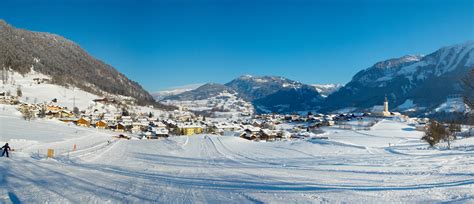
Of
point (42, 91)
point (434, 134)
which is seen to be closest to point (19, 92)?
point (42, 91)

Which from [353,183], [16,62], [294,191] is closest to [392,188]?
[353,183]

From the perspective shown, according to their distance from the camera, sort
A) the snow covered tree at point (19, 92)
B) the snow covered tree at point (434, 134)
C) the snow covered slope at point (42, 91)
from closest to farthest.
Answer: the snow covered tree at point (434, 134) → the snow covered tree at point (19, 92) → the snow covered slope at point (42, 91)

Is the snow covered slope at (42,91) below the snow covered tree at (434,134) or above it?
above

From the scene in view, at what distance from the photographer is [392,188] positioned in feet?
40.8

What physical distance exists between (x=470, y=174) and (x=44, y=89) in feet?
593

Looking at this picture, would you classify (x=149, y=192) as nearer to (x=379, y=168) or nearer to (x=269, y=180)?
(x=269, y=180)

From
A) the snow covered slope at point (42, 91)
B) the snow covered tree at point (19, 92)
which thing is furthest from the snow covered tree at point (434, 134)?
the snow covered tree at point (19, 92)

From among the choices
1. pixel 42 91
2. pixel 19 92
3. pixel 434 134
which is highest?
pixel 42 91

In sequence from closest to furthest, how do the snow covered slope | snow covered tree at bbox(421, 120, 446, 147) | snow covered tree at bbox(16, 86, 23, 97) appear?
1. snow covered tree at bbox(421, 120, 446, 147)
2. snow covered tree at bbox(16, 86, 23, 97)
3. the snow covered slope

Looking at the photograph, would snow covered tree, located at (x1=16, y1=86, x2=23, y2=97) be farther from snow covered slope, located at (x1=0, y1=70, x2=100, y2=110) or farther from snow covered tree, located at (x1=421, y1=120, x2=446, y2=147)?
snow covered tree, located at (x1=421, y1=120, x2=446, y2=147)

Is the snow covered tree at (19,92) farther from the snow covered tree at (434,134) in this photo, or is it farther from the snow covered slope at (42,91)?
the snow covered tree at (434,134)

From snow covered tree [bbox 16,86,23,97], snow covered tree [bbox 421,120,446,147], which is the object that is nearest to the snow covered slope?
snow covered tree [bbox 16,86,23,97]

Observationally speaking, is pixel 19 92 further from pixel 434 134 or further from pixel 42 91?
pixel 434 134

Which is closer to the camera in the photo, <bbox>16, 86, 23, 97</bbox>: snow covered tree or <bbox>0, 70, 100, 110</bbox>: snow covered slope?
<bbox>16, 86, 23, 97</bbox>: snow covered tree
